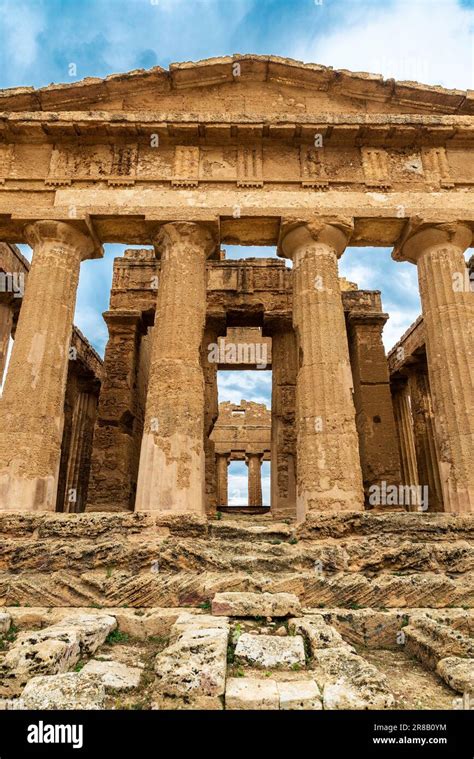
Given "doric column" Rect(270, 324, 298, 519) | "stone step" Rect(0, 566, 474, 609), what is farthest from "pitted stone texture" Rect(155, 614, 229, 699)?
"doric column" Rect(270, 324, 298, 519)

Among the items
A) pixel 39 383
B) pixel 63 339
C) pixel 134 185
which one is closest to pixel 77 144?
pixel 134 185

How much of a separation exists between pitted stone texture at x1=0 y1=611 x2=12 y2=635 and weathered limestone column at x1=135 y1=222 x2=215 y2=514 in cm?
293

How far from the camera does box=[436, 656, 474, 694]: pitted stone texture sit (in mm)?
3521

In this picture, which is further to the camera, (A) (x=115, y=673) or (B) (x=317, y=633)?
(B) (x=317, y=633)

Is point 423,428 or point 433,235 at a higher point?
point 433,235

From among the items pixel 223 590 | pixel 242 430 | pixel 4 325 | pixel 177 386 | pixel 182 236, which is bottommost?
pixel 223 590

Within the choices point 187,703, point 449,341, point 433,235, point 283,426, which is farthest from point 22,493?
point 433,235

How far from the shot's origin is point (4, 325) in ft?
45.1

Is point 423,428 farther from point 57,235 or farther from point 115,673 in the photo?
point 115,673

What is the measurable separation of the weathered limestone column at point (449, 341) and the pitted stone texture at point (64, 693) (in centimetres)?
676
